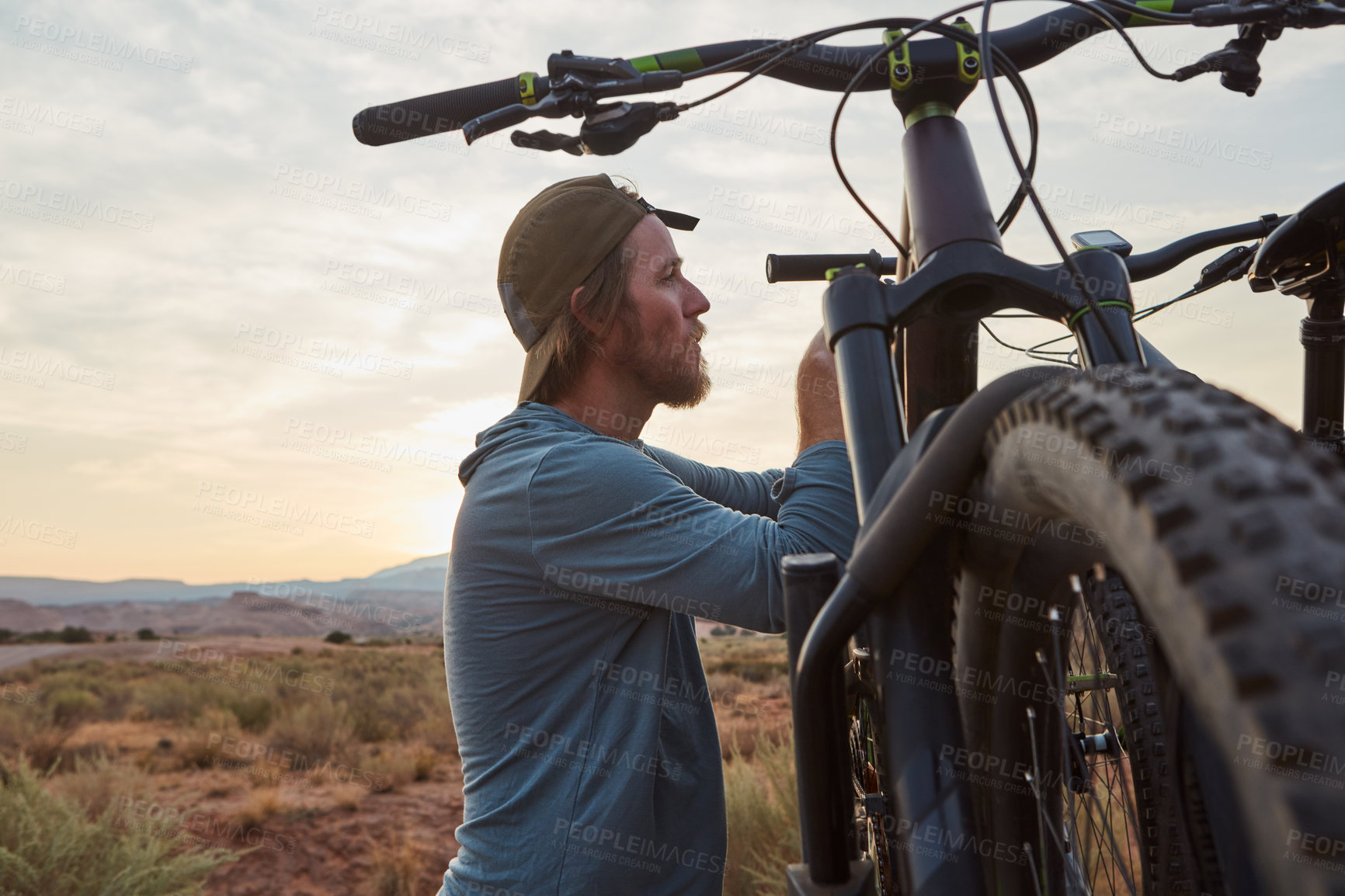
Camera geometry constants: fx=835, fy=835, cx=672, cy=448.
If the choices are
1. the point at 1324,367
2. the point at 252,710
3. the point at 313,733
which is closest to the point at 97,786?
the point at 313,733

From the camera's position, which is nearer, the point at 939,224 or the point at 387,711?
the point at 939,224

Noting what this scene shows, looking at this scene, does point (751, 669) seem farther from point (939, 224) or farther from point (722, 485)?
point (939, 224)

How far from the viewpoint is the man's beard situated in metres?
1.94

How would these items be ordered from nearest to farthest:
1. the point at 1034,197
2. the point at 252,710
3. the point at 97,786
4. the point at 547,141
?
the point at 1034,197
the point at 547,141
the point at 97,786
the point at 252,710

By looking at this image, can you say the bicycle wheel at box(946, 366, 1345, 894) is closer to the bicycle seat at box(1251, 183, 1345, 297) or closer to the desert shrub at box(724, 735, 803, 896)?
the bicycle seat at box(1251, 183, 1345, 297)

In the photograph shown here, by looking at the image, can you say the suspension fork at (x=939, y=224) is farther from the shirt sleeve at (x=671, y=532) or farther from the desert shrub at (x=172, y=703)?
the desert shrub at (x=172, y=703)

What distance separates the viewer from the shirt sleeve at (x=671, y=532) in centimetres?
134

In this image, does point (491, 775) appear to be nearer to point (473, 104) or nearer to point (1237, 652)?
point (473, 104)

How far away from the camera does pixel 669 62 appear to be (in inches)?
51.2

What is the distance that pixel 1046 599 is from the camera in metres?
0.83

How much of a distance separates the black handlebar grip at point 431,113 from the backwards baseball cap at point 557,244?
566 millimetres

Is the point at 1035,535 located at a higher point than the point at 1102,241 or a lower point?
lower

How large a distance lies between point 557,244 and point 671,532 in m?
0.84

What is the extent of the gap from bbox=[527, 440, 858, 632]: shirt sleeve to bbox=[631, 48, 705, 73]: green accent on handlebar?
643mm
